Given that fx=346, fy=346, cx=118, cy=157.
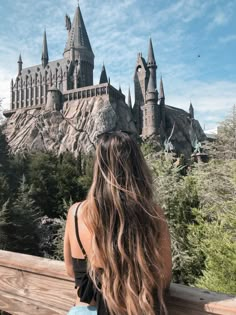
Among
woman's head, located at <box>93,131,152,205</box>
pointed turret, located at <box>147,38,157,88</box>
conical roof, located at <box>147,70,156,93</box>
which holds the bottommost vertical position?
woman's head, located at <box>93,131,152,205</box>

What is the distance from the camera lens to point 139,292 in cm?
151

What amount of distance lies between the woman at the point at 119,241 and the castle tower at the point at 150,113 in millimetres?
65639

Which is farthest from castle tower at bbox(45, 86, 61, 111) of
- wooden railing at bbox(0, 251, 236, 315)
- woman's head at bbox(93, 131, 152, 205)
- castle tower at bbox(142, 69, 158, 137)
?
woman's head at bbox(93, 131, 152, 205)

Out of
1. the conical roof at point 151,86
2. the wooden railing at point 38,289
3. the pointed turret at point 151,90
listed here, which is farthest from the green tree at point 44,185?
the conical roof at point 151,86

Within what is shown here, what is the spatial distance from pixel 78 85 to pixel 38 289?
73.7 m

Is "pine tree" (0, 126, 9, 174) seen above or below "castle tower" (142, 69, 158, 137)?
below

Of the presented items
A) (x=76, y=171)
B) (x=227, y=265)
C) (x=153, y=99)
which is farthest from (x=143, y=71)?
(x=227, y=265)

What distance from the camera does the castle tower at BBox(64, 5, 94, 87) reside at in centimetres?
7694

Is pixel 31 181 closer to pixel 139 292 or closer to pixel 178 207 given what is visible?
pixel 178 207

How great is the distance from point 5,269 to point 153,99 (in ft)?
225

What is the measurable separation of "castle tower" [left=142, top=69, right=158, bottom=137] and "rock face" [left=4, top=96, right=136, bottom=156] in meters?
2.86

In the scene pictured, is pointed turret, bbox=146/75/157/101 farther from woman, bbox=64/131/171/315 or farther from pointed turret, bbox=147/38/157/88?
woman, bbox=64/131/171/315

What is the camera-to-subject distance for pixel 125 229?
5.18 feet

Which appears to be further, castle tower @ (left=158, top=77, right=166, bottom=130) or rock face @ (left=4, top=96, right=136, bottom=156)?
castle tower @ (left=158, top=77, right=166, bottom=130)
